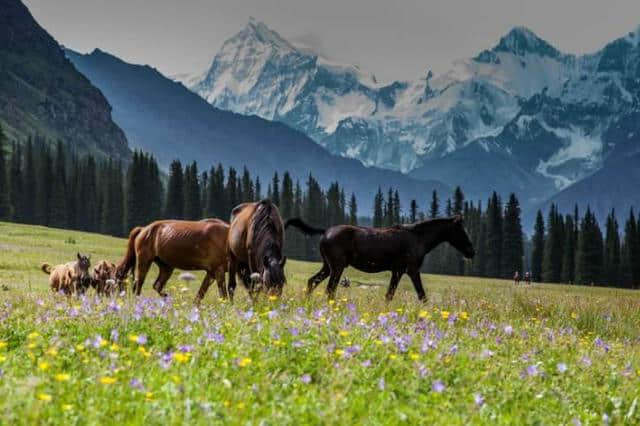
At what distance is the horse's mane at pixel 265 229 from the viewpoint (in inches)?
555

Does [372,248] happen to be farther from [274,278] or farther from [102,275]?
[102,275]

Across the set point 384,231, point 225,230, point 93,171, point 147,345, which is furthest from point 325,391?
point 93,171

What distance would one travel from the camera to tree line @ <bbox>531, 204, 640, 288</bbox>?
413ft

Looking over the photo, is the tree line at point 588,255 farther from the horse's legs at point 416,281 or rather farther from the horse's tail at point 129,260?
the horse's tail at point 129,260

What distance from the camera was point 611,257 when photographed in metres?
136

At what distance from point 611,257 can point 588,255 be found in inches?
544

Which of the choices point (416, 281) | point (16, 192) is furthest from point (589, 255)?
point (416, 281)

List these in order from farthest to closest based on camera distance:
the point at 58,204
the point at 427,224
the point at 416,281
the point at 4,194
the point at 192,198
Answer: the point at 192,198, the point at 58,204, the point at 4,194, the point at 427,224, the point at 416,281

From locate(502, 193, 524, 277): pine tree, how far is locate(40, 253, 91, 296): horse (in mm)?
121012

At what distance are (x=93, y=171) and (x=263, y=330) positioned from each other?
152 metres

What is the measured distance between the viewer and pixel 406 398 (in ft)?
22.2

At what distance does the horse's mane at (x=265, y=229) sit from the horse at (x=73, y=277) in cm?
640

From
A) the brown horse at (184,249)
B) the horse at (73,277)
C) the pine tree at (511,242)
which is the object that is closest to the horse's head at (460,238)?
the brown horse at (184,249)

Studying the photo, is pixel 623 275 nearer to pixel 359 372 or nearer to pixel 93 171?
pixel 93 171
